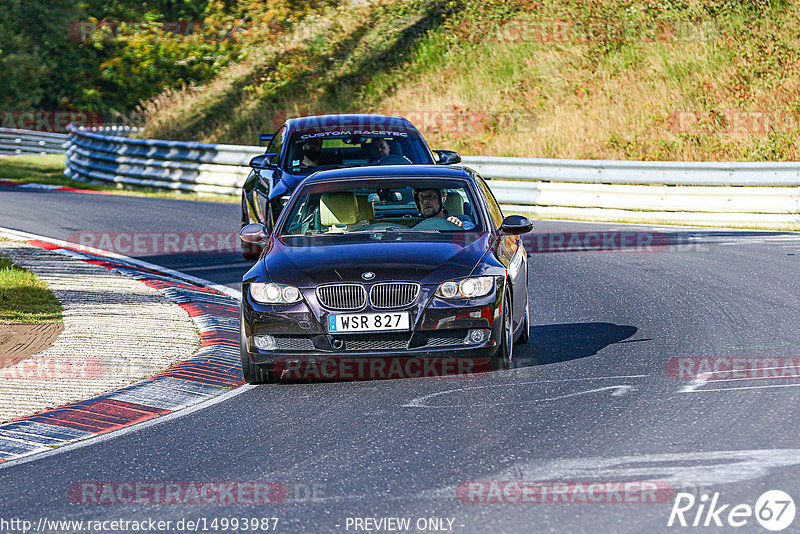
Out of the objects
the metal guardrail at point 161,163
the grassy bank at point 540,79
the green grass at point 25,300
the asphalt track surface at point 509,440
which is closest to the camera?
the asphalt track surface at point 509,440

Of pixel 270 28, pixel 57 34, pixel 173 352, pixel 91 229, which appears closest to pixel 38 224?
pixel 91 229

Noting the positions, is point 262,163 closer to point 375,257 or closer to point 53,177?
point 375,257

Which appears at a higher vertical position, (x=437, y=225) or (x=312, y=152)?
(x=312, y=152)

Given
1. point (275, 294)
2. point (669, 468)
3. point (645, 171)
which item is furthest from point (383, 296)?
point (645, 171)

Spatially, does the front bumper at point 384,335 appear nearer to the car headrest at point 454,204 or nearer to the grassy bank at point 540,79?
the car headrest at point 454,204

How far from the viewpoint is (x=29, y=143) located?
146ft

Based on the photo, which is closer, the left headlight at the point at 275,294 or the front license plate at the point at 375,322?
the front license plate at the point at 375,322

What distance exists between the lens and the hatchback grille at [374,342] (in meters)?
8.34

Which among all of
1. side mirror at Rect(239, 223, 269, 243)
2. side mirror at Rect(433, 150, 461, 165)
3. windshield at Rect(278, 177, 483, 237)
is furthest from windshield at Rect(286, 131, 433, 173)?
side mirror at Rect(239, 223, 269, 243)

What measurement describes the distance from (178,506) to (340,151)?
9711mm

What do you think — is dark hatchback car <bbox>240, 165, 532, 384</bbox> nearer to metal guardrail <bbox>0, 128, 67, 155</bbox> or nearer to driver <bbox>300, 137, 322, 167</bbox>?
driver <bbox>300, 137, 322, 167</bbox>

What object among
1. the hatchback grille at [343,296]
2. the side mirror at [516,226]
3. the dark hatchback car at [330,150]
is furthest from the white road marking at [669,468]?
the dark hatchback car at [330,150]

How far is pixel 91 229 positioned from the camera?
64.0 feet

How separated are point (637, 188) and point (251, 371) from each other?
13.2 meters
